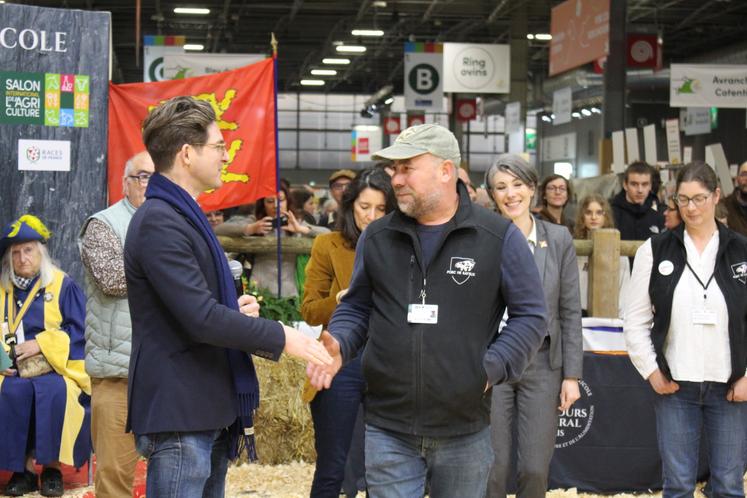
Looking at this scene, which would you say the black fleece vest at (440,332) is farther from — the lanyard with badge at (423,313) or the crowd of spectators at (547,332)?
the crowd of spectators at (547,332)

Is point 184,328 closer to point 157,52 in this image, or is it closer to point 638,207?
point 638,207

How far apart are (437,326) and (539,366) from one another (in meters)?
1.31

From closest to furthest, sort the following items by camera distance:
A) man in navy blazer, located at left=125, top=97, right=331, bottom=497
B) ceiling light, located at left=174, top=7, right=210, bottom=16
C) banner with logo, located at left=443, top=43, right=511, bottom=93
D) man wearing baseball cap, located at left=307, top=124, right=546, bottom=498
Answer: man in navy blazer, located at left=125, top=97, right=331, bottom=497 < man wearing baseball cap, located at left=307, top=124, right=546, bottom=498 < banner with logo, located at left=443, top=43, right=511, bottom=93 < ceiling light, located at left=174, top=7, right=210, bottom=16

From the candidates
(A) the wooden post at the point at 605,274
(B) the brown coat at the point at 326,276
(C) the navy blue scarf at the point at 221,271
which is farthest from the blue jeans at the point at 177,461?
(A) the wooden post at the point at 605,274

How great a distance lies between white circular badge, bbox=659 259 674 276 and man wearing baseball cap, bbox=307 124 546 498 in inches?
52.4

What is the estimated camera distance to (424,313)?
318 cm

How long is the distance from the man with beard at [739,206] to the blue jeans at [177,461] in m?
5.65

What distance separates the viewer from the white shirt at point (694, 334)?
4.40 m

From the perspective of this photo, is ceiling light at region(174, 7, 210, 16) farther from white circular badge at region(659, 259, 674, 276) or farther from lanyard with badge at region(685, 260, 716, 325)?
lanyard with badge at region(685, 260, 716, 325)

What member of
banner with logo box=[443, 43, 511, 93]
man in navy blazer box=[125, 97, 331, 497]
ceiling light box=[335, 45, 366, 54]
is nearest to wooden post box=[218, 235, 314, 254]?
man in navy blazer box=[125, 97, 331, 497]

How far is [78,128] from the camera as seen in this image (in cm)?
652

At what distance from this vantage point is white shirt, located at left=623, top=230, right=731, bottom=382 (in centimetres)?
440

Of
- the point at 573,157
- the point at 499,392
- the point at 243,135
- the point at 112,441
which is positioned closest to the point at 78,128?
the point at 243,135

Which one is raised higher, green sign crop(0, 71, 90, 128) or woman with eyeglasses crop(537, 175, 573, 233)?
green sign crop(0, 71, 90, 128)
